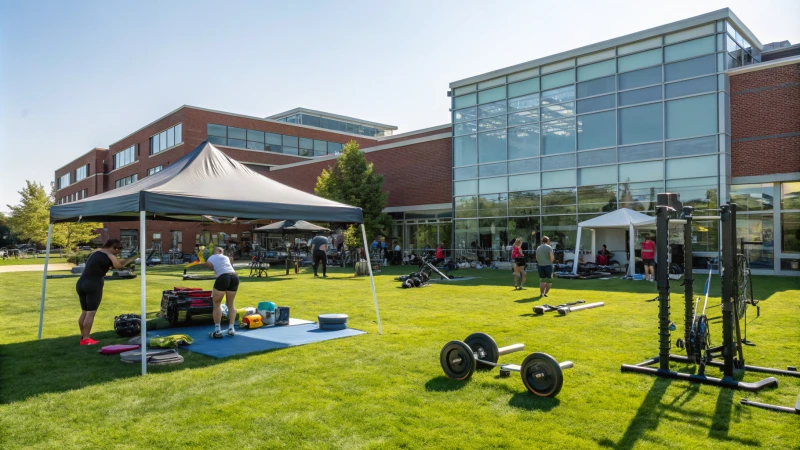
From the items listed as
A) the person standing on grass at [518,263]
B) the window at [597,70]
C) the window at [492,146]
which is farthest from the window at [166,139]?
the person standing on grass at [518,263]

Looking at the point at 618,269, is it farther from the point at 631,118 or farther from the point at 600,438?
the point at 600,438

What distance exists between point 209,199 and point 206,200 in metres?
0.04

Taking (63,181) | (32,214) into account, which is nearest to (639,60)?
(32,214)

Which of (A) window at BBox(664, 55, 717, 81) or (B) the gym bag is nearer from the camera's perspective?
(B) the gym bag

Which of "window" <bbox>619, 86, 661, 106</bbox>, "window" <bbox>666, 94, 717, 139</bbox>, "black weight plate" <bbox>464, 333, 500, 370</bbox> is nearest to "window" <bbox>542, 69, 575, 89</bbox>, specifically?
"window" <bbox>619, 86, 661, 106</bbox>

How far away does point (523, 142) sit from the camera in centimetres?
2517

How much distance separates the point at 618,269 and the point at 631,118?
649 cm

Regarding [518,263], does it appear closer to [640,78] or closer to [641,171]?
[641,171]

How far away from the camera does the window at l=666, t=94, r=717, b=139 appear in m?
19.8

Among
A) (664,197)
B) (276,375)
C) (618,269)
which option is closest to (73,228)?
(618,269)

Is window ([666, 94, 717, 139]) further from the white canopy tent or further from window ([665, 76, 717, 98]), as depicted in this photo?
the white canopy tent

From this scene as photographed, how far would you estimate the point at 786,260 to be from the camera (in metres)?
18.6

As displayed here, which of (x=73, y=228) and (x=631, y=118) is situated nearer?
(x=631, y=118)

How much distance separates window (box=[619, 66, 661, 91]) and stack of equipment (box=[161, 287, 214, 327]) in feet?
64.3
